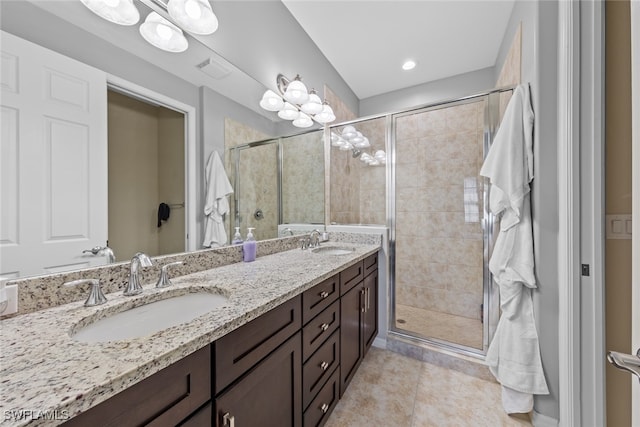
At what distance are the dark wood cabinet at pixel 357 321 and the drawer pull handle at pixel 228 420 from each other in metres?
0.78

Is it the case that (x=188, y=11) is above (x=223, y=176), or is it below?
above

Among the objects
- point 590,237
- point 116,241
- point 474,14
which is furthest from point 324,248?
point 474,14

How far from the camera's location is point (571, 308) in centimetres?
104

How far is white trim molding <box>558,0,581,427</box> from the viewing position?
3.35ft

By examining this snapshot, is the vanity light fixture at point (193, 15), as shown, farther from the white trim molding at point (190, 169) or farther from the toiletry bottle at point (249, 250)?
the toiletry bottle at point (249, 250)

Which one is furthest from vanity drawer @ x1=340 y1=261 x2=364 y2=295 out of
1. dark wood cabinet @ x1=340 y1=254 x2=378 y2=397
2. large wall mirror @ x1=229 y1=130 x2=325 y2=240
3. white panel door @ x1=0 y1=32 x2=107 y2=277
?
white panel door @ x1=0 y1=32 x2=107 y2=277

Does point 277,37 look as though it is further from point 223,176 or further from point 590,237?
point 590,237

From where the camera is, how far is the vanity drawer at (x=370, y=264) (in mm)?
1755

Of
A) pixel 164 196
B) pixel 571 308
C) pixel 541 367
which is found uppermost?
pixel 164 196

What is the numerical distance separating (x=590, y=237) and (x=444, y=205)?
1.51 meters

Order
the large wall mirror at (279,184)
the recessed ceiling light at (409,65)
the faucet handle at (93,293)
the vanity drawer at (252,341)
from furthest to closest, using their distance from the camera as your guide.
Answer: the recessed ceiling light at (409,65) → the large wall mirror at (279,184) → the faucet handle at (93,293) → the vanity drawer at (252,341)

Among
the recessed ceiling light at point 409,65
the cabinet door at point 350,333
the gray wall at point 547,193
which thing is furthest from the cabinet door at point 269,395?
the recessed ceiling light at point 409,65

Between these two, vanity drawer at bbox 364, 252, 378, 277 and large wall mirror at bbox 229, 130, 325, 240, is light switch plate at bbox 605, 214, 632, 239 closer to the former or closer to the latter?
vanity drawer at bbox 364, 252, 378, 277

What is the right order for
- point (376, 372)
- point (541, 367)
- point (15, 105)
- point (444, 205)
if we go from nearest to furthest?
point (15, 105)
point (541, 367)
point (376, 372)
point (444, 205)
